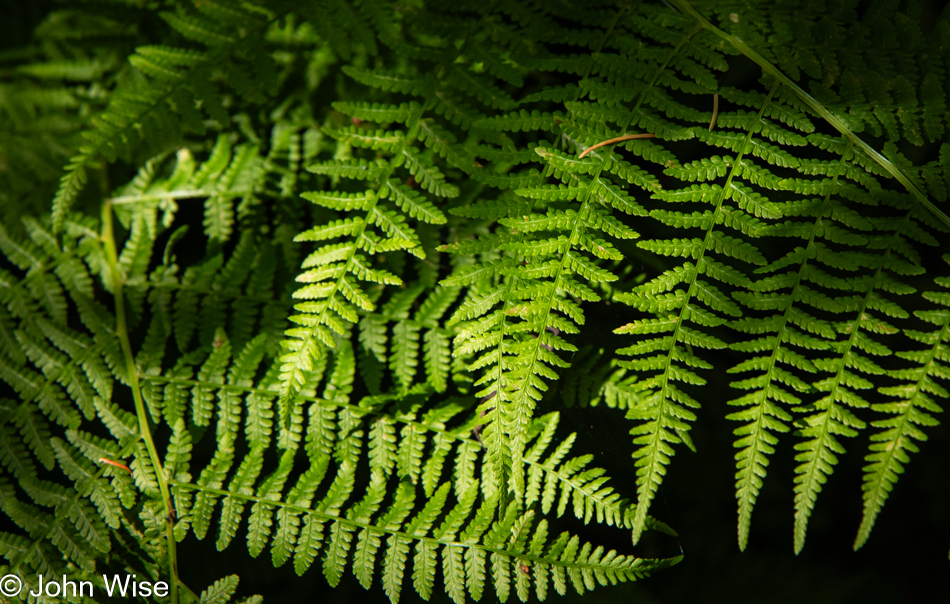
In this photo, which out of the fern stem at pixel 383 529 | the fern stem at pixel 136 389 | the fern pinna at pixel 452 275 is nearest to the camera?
the fern pinna at pixel 452 275

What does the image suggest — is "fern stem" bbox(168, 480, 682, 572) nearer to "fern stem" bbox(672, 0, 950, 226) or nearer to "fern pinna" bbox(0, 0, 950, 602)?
"fern pinna" bbox(0, 0, 950, 602)

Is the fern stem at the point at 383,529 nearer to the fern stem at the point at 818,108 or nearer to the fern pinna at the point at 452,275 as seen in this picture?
the fern pinna at the point at 452,275

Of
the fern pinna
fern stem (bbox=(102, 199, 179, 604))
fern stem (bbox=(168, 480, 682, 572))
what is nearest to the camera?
the fern pinna

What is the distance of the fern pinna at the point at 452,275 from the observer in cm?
126

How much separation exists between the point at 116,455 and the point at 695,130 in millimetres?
1784

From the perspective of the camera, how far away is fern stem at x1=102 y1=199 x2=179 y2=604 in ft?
4.93

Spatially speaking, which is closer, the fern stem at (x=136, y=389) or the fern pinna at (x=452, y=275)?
the fern pinna at (x=452, y=275)

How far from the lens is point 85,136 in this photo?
1.58 meters

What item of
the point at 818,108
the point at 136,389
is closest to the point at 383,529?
the point at 136,389

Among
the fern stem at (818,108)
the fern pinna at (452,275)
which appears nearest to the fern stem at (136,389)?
the fern pinna at (452,275)

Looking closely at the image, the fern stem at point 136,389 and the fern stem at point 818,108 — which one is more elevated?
the fern stem at point 818,108

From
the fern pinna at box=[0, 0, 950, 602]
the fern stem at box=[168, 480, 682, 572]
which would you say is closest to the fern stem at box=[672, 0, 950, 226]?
the fern pinna at box=[0, 0, 950, 602]

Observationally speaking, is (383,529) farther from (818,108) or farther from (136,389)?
(818,108)

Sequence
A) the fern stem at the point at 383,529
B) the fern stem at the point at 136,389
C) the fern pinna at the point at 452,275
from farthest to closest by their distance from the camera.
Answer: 1. the fern stem at the point at 136,389
2. the fern stem at the point at 383,529
3. the fern pinna at the point at 452,275
